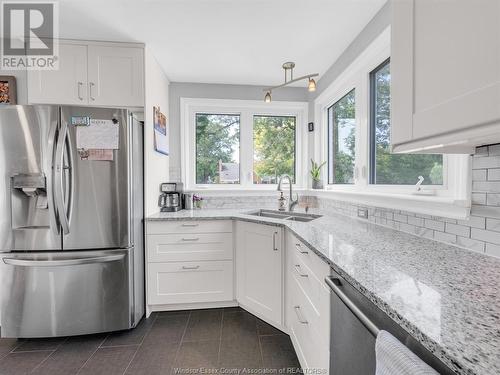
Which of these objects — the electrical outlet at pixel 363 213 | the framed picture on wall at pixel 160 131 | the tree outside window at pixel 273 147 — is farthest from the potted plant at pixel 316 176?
the framed picture on wall at pixel 160 131

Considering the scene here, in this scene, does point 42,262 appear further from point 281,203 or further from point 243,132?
point 243,132

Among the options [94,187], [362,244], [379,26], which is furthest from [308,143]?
[94,187]

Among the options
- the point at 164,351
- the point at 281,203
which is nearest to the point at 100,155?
the point at 164,351

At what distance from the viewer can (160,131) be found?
241cm

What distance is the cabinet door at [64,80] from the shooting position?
2004 mm

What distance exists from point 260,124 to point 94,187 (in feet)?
6.34

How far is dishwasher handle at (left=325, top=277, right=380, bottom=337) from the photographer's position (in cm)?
66

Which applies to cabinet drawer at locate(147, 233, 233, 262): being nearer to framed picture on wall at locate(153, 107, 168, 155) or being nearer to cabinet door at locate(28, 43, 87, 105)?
framed picture on wall at locate(153, 107, 168, 155)

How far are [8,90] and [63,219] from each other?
4.62 feet

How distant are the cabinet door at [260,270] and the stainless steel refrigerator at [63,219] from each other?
0.92m

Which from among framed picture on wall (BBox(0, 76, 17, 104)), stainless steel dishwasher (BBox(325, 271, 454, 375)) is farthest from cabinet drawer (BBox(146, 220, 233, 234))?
framed picture on wall (BBox(0, 76, 17, 104))

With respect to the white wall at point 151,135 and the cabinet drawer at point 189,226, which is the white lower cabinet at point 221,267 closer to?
the cabinet drawer at point 189,226

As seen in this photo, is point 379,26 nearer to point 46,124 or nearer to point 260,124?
point 260,124

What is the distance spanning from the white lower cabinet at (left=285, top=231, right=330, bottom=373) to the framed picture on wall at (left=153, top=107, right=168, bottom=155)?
152 cm
